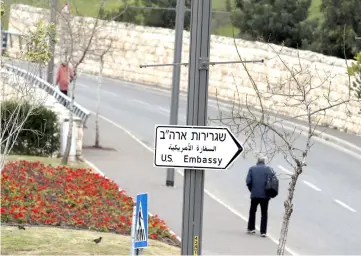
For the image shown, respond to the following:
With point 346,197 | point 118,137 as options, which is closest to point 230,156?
point 346,197

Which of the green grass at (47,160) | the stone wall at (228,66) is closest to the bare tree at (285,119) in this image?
the stone wall at (228,66)

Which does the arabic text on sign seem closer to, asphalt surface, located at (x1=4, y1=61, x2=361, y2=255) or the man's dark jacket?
asphalt surface, located at (x1=4, y1=61, x2=361, y2=255)

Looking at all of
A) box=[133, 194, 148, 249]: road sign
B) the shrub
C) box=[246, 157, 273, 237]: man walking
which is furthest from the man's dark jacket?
box=[133, 194, 148, 249]: road sign

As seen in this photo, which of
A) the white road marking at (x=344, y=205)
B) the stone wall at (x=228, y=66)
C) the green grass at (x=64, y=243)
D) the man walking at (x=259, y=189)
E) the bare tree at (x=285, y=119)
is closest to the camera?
the bare tree at (x=285, y=119)

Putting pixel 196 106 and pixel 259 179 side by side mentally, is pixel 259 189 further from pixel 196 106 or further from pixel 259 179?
pixel 196 106

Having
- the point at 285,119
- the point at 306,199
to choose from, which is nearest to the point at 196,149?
the point at 285,119

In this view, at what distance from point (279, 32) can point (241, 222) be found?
19.1 metres

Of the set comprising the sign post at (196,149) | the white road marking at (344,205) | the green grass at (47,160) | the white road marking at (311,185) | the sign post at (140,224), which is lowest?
the white road marking at (311,185)

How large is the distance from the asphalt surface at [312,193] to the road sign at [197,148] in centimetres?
822

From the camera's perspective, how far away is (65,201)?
17391mm

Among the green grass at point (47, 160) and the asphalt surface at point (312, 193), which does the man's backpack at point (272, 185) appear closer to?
the asphalt surface at point (312, 193)

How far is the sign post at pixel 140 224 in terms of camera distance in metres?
8.64

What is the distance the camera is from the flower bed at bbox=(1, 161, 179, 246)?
1623cm

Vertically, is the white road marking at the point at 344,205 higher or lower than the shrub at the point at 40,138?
lower
